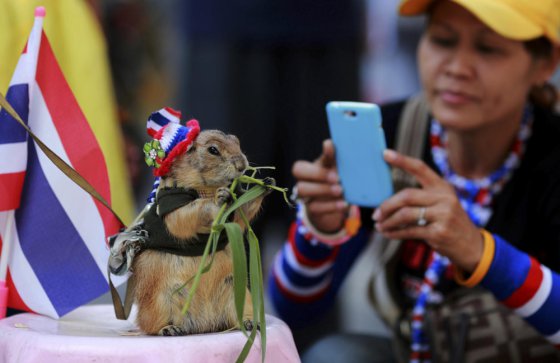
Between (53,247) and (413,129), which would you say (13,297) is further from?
(413,129)

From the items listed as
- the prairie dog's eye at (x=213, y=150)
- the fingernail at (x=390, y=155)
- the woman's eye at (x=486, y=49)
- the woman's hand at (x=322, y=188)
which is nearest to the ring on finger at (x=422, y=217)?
the fingernail at (x=390, y=155)

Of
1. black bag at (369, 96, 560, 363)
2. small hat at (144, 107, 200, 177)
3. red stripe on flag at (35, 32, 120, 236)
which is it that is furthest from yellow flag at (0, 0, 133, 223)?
black bag at (369, 96, 560, 363)

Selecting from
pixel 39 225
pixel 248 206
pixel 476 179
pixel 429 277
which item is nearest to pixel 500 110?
pixel 476 179

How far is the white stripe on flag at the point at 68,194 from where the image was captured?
1.29 meters

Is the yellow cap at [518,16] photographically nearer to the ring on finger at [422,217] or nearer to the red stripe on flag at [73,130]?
the ring on finger at [422,217]

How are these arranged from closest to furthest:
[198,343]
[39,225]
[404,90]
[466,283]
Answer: [198,343], [39,225], [466,283], [404,90]

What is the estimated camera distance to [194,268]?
44.1 inches

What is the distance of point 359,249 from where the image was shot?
6.75 feet

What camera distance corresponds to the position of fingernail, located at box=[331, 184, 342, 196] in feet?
5.66

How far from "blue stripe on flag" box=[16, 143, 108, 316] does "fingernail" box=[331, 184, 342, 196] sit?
23.1 inches

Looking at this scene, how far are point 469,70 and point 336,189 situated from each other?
361 millimetres

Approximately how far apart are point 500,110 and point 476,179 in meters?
0.16

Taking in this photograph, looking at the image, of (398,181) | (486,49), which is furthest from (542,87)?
(398,181)

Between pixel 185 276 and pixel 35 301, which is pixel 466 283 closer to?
pixel 185 276
